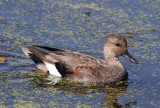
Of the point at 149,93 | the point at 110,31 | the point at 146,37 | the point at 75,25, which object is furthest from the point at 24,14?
the point at 149,93

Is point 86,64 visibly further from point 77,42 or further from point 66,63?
point 77,42

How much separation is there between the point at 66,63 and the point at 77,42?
5.69ft

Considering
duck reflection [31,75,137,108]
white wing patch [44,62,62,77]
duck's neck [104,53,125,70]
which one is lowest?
duck reflection [31,75,137,108]

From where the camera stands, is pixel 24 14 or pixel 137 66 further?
pixel 24 14

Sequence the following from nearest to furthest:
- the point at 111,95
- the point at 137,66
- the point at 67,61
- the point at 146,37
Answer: the point at 111,95 < the point at 67,61 < the point at 137,66 < the point at 146,37

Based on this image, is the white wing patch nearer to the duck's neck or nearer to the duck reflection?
the duck reflection

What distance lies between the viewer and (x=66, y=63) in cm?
762

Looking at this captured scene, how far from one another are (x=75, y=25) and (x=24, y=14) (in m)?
1.49

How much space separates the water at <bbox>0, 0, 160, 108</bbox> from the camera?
6.57 meters

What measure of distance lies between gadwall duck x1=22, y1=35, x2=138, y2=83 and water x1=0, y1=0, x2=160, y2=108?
0.24m

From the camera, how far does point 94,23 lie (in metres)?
10.3

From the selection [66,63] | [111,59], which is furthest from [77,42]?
[66,63]

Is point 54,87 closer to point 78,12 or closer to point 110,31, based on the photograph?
point 110,31

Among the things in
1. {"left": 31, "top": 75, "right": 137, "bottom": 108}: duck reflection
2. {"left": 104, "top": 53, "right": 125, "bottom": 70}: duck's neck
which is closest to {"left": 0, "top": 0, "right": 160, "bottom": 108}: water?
{"left": 31, "top": 75, "right": 137, "bottom": 108}: duck reflection
